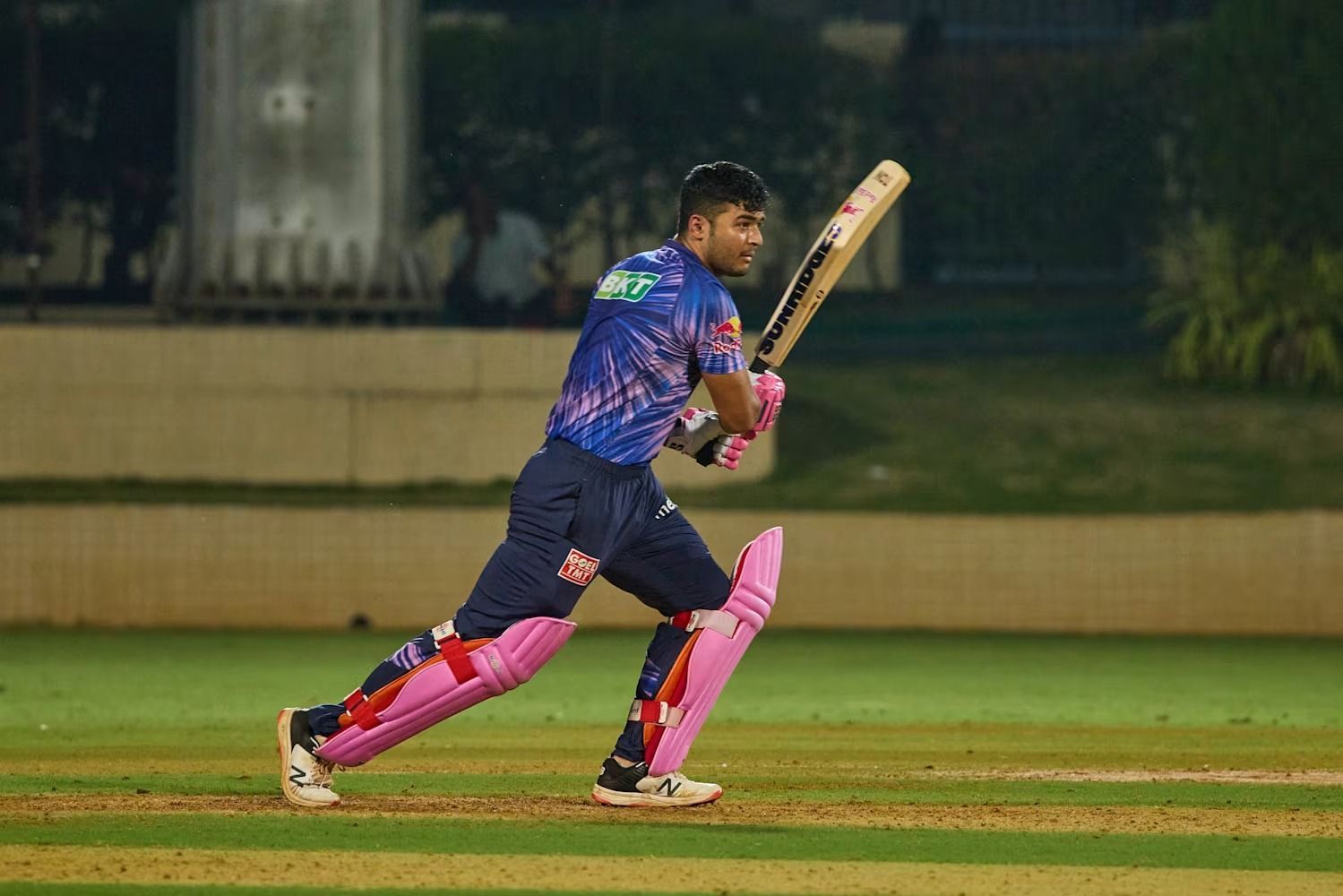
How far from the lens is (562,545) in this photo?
6.95 metres

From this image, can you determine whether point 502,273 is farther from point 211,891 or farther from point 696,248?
point 211,891

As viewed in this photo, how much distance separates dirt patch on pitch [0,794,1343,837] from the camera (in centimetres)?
709

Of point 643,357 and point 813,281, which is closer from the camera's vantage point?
point 643,357

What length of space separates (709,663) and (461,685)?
85cm

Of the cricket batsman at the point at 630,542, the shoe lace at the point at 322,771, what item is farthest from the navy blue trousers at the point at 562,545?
the shoe lace at the point at 322,771

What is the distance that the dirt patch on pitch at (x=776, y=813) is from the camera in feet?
23.3

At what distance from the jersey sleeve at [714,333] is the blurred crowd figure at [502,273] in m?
13.5

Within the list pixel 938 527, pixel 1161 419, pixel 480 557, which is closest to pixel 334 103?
pixel 480 557

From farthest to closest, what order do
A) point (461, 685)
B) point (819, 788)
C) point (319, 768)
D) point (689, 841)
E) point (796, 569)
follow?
point (796, 569)
point (819, 788)
point (319, 768)
point (461, 685)
point (689, 841)

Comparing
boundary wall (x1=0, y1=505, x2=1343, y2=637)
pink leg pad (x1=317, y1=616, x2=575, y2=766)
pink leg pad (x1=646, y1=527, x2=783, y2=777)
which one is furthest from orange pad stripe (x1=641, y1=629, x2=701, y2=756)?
boundary wall (x1=0, y1=505, x2=1343, y2=637)

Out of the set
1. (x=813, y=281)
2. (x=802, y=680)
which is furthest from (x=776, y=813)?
(x=802, y=680)

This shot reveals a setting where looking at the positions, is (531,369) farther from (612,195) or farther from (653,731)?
(653,731)

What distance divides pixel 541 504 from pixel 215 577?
382 inches

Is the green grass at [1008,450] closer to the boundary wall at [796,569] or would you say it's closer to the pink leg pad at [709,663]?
the boundary wall at [796,569]
